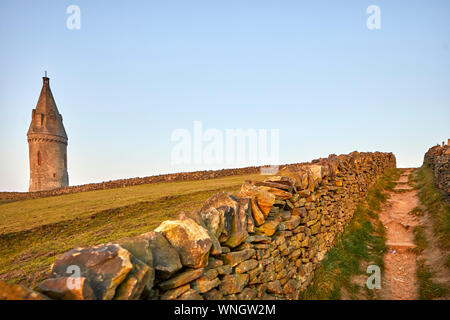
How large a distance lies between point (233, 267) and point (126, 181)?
88.1ft

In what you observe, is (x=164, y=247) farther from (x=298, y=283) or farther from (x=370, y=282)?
(x=370, y=282)

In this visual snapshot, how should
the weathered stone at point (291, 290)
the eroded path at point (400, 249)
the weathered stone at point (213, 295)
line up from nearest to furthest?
the weathered stone at point (213, 295), the weathered stone at point (291, 290), the eroded path at point (400, 249)

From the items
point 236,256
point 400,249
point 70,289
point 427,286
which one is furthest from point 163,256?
point 400,249

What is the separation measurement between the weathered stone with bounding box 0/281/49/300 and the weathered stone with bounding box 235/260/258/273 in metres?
2.70

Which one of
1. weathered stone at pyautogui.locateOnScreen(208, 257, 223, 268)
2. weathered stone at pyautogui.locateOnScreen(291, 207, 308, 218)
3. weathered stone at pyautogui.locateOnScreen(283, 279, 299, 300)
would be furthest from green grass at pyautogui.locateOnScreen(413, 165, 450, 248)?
weathered stone at pyautogui.locateOnScreen(208, 257, 223, 268)

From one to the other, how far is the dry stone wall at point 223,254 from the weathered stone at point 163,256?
0.04ft

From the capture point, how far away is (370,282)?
7.12 meters

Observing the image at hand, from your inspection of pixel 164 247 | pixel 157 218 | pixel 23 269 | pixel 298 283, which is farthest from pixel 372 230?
pixel 23 269

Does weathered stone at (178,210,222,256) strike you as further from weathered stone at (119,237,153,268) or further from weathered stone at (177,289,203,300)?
weathered stone at (119,237,153,268)

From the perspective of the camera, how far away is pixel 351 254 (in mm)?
8703

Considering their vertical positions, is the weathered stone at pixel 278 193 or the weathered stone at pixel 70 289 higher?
the weathered stone at pixel 278 193

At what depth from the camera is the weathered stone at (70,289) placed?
2.32 meters

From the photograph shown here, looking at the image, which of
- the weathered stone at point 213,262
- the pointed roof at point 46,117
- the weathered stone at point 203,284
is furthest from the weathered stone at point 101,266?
the pointed roof at point 46,117

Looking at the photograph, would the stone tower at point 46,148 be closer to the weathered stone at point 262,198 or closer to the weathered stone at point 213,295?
the weathered stone at point 262,198
